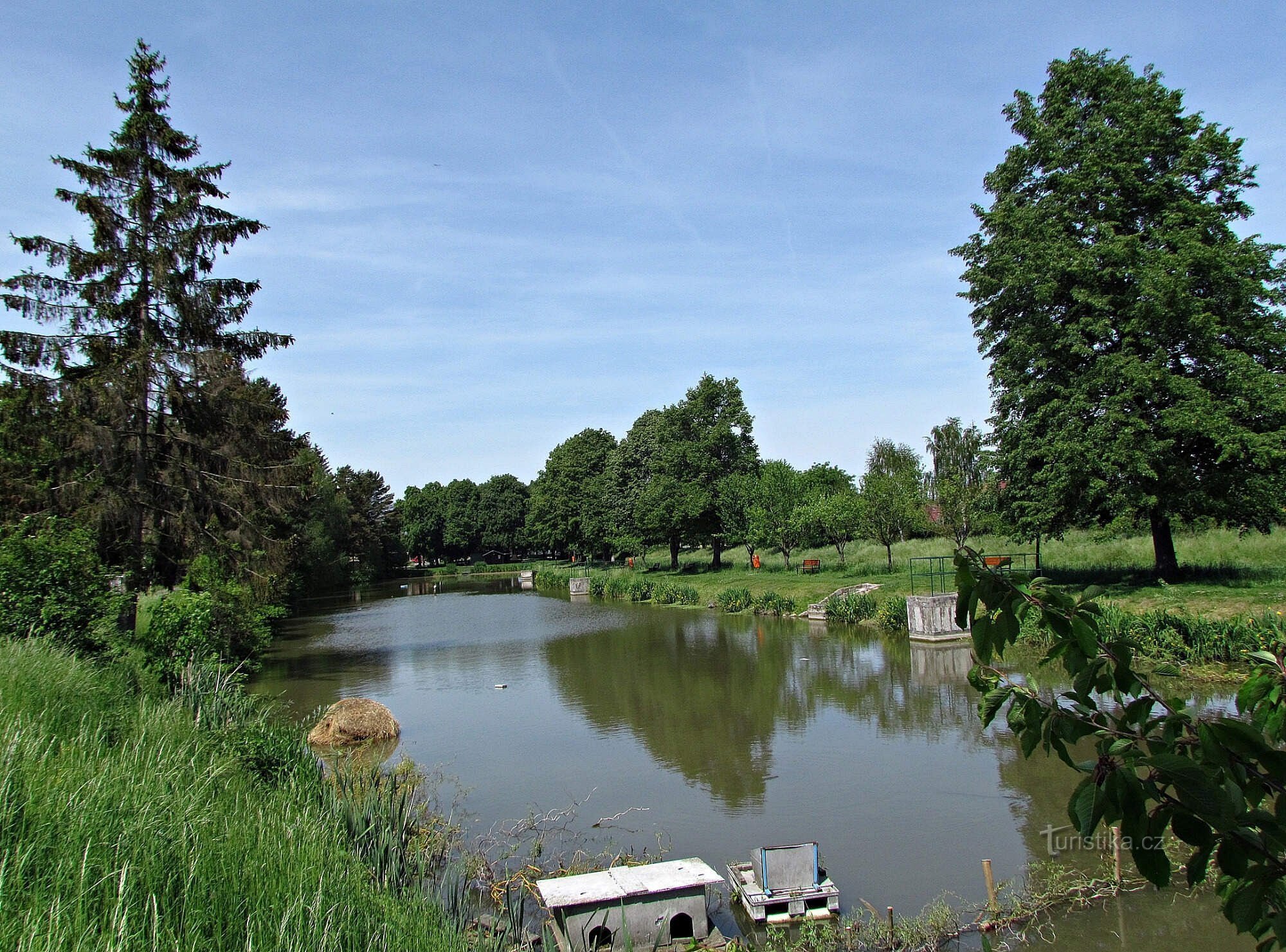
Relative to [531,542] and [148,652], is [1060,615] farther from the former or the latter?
[531,542]

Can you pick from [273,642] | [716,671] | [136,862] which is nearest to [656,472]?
[273,642]

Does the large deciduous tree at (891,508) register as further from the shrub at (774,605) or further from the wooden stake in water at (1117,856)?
the wooden stake in water at (1117,856)

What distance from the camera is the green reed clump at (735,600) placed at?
3562cm

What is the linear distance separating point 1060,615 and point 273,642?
111 feet

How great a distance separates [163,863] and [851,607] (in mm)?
27457

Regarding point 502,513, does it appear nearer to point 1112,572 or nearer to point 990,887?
point 1112,572

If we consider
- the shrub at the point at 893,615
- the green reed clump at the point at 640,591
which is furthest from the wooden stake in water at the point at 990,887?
the green reed clump at the point at 640,591

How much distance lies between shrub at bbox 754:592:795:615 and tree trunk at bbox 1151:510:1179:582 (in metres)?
13.7

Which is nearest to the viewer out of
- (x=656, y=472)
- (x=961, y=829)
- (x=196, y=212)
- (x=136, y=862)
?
(x=136, y=862)

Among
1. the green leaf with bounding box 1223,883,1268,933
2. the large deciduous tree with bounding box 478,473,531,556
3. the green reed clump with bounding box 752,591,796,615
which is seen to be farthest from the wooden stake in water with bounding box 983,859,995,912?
the large deciduous tree with bounding box 478,473,531,556

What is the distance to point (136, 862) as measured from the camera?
166 inches

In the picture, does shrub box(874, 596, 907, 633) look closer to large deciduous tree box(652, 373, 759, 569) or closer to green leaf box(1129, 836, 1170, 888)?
large deciduous tree box(652, 373, 759, 569)

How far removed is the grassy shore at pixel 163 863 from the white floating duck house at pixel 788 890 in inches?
133

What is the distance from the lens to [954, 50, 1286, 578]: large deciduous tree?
66.1ft
